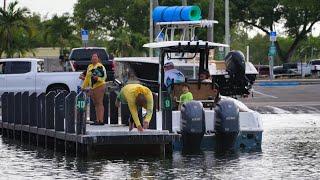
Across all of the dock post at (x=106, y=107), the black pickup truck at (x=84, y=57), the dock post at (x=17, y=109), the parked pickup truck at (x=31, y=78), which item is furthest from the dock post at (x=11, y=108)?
the black pickup truck at (x=84, y=57)

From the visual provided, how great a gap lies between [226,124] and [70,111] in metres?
3.36

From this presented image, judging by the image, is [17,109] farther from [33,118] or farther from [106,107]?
[106,107]

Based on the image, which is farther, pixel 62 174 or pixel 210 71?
pixel 210 71

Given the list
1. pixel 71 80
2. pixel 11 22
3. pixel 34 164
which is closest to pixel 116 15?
pixel 11 22

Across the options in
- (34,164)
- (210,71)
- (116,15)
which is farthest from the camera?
(116,15)

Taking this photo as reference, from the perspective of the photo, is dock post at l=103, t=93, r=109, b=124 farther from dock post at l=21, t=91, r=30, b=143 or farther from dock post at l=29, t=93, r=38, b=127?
dock post at l=21, t=91, r=30, b=143

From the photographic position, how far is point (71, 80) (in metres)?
35.5

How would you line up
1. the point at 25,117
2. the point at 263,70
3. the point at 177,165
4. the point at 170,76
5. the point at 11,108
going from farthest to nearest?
the point at 263,70, the point at 11,108, the point at 25,117, the point at 170,76, the point at 177,165

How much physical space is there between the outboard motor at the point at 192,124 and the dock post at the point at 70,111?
234 centimetres

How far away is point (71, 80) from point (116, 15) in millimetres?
62209

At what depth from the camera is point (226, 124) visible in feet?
70.5

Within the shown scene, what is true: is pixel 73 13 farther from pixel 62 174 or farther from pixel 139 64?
pixel 62 174

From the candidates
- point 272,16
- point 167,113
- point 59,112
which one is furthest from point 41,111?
point 272,16

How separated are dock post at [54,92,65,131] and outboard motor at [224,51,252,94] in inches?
174
